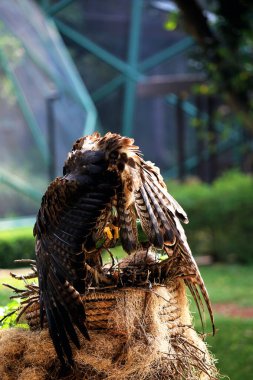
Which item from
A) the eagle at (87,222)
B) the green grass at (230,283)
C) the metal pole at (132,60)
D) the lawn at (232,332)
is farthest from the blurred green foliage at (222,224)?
the eagle at (87,222)

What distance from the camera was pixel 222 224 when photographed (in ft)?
50.7

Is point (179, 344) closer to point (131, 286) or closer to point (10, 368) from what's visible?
point (131, 286)

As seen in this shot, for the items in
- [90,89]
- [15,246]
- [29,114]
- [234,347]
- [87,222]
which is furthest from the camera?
[90,89]

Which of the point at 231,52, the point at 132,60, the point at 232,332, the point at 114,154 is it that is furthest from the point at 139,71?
the point at 114,154

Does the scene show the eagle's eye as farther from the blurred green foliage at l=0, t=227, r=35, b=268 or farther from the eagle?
the blurred green foliage at l=0, t=227, r=35, b=268

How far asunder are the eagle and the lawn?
2827mm

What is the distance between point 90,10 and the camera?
20.7 m

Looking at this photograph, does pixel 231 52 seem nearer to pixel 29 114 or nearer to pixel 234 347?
pixel 234 347

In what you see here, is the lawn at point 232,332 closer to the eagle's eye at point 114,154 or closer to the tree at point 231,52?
the tree at point 231,52

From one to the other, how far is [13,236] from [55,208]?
A: 811cm

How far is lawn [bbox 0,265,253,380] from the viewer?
696 cm

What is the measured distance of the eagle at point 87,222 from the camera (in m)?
2.81

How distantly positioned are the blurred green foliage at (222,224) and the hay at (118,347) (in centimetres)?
1230

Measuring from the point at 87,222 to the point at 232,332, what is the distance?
219 inches
